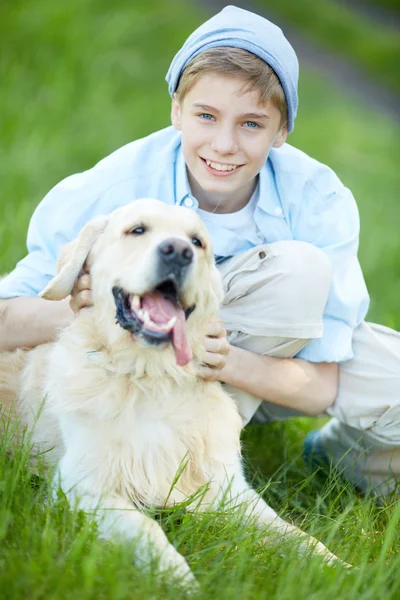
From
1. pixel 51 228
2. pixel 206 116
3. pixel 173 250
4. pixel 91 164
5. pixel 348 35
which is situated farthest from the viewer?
pixel 348 35

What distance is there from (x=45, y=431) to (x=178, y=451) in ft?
1.70

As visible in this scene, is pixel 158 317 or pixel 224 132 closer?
pixel 158 317

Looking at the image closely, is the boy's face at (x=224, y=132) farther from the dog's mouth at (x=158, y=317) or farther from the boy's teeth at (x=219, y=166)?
the dog's mouth at (x=158, y=317)

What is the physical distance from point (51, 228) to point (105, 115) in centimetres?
474

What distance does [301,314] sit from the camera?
3.01 meters

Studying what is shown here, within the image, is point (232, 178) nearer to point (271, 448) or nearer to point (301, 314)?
point (301, 314)

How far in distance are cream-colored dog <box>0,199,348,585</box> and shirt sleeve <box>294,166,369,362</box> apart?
55 centimetres

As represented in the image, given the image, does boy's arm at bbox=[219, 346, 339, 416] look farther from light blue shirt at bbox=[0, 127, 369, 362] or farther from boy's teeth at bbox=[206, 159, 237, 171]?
boy's teeth at bbox=[206, 159, 237, 171]

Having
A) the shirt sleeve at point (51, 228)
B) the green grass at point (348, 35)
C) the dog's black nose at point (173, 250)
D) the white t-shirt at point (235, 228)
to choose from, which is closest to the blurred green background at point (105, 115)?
the shirt sleeve at point (51, 228)

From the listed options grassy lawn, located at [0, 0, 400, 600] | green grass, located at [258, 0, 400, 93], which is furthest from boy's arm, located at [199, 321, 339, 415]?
green grass, located at [258, 0, 400, 93]

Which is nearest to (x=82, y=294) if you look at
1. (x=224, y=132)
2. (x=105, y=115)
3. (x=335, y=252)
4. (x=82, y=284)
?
(x=82, y=284)

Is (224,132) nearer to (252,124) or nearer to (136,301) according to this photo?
(252,124)

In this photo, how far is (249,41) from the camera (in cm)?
300

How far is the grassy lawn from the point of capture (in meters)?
2.15
